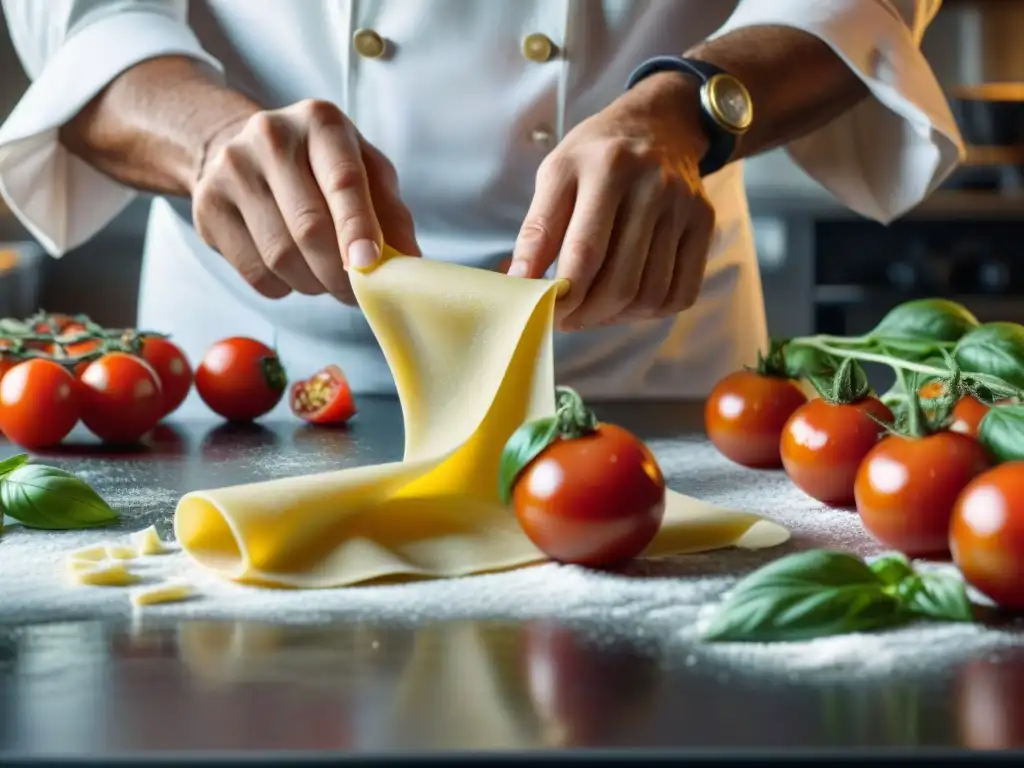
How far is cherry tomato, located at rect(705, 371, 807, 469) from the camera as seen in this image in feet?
3.96

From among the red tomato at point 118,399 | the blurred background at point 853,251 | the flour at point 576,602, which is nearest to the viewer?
the flour at point 576,602

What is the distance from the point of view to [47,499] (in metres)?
0.96

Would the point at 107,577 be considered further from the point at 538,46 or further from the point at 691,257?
the point at 538,46

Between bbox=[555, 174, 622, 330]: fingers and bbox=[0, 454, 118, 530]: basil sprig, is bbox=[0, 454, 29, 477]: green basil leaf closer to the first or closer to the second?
bbox=[0, 454, 118, 530]: basil sprig

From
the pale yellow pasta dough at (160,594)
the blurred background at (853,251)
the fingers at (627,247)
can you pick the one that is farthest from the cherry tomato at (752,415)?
the blurred background at (853,251)

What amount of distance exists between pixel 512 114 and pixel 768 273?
2.01m

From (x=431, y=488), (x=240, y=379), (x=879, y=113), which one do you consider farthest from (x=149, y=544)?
(x=879, y=113)

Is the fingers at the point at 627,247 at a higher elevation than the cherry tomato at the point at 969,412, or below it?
higher

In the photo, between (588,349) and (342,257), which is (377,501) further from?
(588,349)

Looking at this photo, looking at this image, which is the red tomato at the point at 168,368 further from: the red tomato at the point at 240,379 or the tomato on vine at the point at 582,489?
the tomato on vine at the point at 582,489

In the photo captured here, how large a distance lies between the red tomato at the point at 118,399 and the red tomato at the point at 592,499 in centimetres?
63

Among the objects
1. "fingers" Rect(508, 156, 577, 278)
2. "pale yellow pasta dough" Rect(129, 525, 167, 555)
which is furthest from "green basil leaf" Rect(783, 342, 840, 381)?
"pale yellow pasta dough" Rect(129, 525, 167, 555)

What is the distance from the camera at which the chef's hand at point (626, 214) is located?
1.10m

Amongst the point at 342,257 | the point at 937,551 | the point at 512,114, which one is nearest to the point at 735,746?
the point at 937,551
